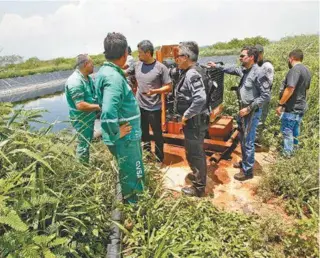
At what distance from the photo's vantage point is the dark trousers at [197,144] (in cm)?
323

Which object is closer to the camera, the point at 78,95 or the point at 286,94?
the point at 78,95

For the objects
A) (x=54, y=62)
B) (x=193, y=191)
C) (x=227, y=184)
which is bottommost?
(x=54, y=62)

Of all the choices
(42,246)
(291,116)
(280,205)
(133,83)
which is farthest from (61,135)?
(291,116)

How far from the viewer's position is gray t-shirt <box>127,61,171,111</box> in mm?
3938

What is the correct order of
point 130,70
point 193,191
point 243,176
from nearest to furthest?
1. point 193,191
2. point 243,176
3. point 130,70

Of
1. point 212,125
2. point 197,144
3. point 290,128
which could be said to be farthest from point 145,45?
point 290,128

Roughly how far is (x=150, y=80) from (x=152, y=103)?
35 cm

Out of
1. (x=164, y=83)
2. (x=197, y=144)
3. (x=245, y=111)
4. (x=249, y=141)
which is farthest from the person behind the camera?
(x=164, y=83)

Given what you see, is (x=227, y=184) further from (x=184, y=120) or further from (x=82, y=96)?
(x=82, y=96)

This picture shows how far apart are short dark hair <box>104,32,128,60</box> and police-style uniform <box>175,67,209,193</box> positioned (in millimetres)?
932

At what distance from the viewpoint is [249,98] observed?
3.64m

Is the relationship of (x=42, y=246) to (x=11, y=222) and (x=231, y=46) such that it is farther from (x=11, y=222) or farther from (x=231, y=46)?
(x=231, y=46)

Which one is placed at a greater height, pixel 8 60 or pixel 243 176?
pixel 8 60

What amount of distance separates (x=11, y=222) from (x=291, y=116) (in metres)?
3.98
